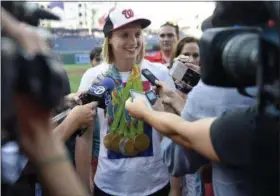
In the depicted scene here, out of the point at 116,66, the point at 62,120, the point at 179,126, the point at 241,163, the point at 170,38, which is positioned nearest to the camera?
the point at 241,163

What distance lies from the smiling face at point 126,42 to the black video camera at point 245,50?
103cm

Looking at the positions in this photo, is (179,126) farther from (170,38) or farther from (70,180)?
(170,38)

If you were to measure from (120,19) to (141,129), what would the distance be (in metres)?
0.55

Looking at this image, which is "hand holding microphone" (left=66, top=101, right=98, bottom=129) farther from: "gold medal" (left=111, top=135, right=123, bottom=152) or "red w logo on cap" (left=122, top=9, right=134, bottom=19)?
"red w logo on cap" (left=122, top=9, right=134, bottom=19)

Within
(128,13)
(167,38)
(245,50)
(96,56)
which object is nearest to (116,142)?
(128,13)

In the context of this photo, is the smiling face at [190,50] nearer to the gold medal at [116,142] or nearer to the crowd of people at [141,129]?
the crowd of people at [141,129]

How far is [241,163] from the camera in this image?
107 centimetres

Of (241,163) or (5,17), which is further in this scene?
(241,163)

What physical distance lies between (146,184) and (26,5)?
1360mm

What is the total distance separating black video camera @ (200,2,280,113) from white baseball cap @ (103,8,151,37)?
1043mm

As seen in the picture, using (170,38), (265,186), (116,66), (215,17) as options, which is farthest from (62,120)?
(170,38)

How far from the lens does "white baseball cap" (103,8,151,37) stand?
207 centimetres

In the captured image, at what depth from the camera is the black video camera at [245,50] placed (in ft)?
2.67

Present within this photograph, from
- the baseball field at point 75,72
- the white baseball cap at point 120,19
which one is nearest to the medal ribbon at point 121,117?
the white baseball cap at point 120,19
